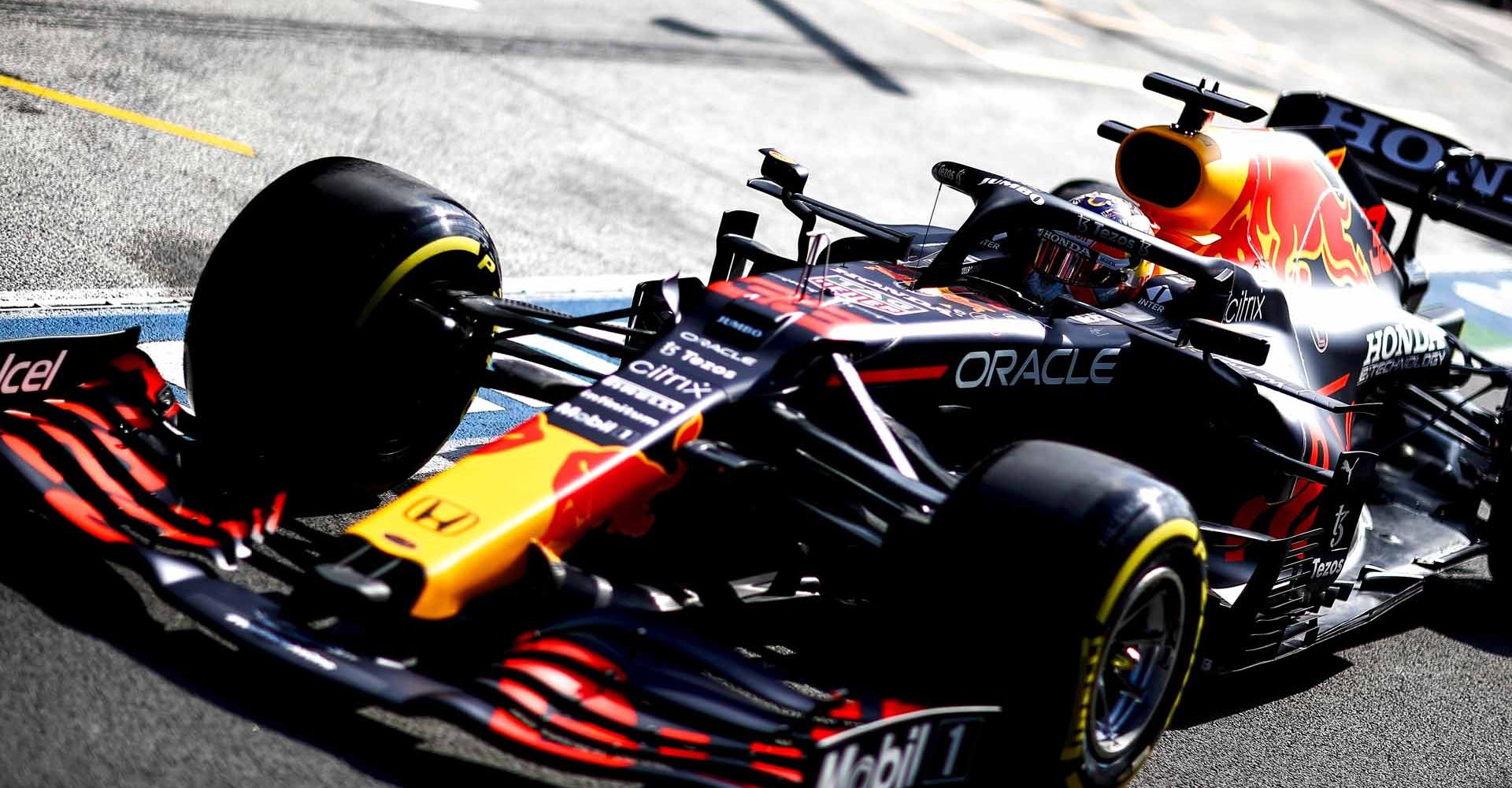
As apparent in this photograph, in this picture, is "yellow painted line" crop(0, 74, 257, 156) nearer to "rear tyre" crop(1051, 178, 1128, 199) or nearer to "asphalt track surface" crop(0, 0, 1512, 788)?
"asphalt track surface" crop(0, 0, 1512, 788)

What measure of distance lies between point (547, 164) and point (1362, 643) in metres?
5.46

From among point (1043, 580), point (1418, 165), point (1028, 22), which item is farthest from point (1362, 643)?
point (1028, 22)

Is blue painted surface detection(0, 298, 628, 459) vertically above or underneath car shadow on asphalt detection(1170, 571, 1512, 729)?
underneath

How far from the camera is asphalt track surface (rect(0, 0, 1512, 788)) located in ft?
12.0

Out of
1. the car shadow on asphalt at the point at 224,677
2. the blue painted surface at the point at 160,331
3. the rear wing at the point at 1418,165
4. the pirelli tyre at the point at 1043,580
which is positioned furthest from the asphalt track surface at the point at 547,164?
the rear wing at the point at 1418,165

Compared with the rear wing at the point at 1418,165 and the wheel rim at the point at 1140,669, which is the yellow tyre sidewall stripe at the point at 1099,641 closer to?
the wheel rim at the point at 1140,669

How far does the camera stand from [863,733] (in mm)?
3348

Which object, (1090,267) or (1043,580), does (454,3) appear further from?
(1043,580)

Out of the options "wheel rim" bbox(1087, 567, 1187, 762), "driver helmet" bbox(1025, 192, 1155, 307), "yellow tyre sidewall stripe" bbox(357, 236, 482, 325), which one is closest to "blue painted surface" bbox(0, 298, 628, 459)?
"yellow tyre sidewall stripe" bbox(357, 236, 482, 325)

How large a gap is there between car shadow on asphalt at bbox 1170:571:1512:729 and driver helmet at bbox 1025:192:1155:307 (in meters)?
Result: 1.30

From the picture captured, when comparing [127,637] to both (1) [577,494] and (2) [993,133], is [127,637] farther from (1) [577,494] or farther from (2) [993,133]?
(2) [993,133]

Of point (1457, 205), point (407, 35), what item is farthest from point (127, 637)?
point (407, 35)

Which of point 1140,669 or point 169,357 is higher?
point 1140,669

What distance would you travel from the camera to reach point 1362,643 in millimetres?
5926
